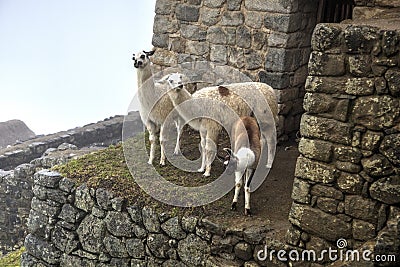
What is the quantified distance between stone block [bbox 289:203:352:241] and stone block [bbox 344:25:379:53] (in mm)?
1312

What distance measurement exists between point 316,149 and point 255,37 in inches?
121

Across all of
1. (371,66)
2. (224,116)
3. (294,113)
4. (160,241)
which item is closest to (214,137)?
(224,116)

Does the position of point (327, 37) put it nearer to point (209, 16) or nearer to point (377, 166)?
point (377, 166)

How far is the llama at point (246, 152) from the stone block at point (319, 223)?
0.77 meters

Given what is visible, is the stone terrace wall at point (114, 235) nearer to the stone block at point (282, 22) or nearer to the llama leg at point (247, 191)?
the llama leg at point (247, 191)

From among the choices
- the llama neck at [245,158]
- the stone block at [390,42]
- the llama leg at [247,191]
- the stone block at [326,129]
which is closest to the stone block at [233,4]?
the llama neck at [245,158]

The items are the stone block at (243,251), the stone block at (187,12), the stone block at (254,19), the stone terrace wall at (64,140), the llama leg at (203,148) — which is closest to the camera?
the stone block at (243,251)

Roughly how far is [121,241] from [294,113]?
2.86 meters

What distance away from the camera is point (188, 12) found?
796cm

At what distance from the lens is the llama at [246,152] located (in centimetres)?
548

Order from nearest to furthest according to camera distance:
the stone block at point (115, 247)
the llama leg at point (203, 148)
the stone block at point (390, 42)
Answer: the stone block at point (390, 42)
the stone block at point (115, 247)
the llama leg at point (203, 148)

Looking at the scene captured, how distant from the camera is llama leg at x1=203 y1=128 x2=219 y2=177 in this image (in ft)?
20.6

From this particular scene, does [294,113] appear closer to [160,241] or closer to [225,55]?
[225,55]

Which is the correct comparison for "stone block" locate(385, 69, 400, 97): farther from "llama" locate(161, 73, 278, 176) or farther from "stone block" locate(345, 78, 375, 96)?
"llama" locate(161, 73, 278, 176)
